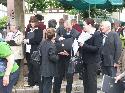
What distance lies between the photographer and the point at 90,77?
10.9m

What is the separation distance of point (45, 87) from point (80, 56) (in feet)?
4.14

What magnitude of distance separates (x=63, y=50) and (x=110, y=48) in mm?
1174

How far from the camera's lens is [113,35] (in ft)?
37.0

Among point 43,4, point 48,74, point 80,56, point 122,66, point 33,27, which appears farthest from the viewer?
point 43,4

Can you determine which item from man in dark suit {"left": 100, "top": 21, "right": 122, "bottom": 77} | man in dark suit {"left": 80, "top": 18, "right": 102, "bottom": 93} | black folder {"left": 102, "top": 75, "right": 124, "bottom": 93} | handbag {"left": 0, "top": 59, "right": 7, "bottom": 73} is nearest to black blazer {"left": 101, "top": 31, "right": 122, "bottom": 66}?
man in dark suit {"left": 100, "top": 21, "right": 122, "bottom": 77}

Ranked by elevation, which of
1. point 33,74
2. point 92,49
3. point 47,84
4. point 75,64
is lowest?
point 33,74

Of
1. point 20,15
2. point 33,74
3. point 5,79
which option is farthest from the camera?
point 20,15

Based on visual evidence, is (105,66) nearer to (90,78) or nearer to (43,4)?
(90,78)

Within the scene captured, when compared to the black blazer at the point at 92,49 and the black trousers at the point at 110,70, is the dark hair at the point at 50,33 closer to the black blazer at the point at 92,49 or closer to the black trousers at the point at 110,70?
the black blazer at the point at 92,49

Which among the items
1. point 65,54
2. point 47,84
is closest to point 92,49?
point 65,54

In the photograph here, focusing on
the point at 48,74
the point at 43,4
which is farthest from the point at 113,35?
the point at 43,4

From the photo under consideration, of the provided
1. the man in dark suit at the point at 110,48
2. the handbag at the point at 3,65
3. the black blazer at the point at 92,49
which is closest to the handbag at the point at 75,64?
the black blazer at the point at 92,49

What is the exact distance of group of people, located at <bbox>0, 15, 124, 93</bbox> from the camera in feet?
34.4

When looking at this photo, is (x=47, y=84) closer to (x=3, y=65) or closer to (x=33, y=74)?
(x=33, y=74)
